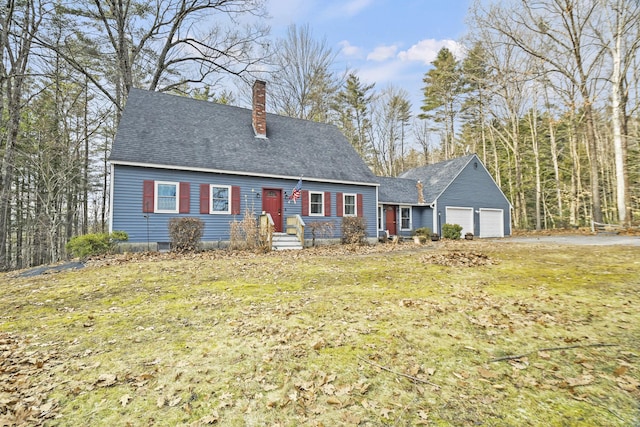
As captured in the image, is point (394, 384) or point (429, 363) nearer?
point (394, 384)

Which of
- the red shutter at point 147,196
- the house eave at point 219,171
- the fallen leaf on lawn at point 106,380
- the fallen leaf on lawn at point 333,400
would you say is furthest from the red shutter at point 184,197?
the fallen leaf on lawn at point 333,400

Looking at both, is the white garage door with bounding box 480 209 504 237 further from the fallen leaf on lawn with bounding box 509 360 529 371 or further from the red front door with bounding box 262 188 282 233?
the fallen leaf on lawn with bounding box 509 360 529 371

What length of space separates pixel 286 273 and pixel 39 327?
15.3 feet

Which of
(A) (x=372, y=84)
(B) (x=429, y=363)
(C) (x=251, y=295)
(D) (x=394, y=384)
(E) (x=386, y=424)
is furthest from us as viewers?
(A) (x=372, y=84)

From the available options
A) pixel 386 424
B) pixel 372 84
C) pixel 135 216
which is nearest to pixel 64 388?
pixel 386 424

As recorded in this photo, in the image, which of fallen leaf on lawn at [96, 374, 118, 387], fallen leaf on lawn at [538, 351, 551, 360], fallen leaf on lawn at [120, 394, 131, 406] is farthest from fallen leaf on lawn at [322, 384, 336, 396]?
fallen leaf on lawn at [538, 351, 551, 360]

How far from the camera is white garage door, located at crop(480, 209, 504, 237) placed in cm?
2225

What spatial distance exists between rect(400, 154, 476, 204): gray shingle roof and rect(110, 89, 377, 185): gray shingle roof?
5.77 metres

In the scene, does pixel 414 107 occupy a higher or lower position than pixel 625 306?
higher

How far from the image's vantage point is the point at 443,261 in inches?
343

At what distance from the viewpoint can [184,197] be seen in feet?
43.6

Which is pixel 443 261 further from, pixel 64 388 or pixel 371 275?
pixel 64 388

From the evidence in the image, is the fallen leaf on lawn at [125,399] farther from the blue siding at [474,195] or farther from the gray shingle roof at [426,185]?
the blue siding at [474,195]

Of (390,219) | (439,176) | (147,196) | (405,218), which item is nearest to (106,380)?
(147,196)
